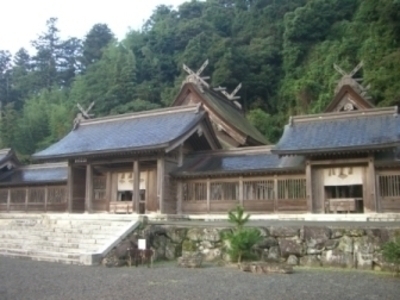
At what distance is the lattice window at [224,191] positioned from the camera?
19.8 meters

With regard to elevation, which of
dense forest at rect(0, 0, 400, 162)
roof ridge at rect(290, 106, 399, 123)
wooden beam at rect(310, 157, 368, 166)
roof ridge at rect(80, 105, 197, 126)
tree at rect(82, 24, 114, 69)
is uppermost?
tree at rect(82, 24, 114, 69)

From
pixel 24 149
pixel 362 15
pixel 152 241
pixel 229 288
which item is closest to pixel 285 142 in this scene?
pixel 152 241

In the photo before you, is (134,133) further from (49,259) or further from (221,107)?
(221,107)

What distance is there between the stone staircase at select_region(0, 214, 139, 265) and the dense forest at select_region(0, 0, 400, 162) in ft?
73.4

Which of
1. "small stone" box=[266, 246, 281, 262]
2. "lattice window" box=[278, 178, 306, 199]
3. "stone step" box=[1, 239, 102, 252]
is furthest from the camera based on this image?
"lattice window" box=[278, 178, 306, 199]

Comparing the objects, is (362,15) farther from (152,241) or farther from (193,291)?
(193,291)

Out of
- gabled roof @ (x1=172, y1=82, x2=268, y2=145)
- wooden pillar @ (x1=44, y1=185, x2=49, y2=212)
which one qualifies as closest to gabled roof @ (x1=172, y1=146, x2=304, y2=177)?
gabled roof @ (x1=172, y1=82, x2=268, y2=145)

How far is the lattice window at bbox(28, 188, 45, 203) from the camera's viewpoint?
83.6ft

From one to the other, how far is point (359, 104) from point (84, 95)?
3613 centimetres

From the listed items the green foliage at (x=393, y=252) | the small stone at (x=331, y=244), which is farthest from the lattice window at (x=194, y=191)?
the green foliage at (x=393, y=252)

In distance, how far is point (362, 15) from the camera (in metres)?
45.4

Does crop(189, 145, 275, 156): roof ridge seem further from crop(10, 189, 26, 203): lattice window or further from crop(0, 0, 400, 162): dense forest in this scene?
crop(0, 0, 400, 162): dense forest

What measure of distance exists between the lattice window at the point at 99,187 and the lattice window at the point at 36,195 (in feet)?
13.8

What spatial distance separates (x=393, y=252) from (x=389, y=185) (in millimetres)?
6225
